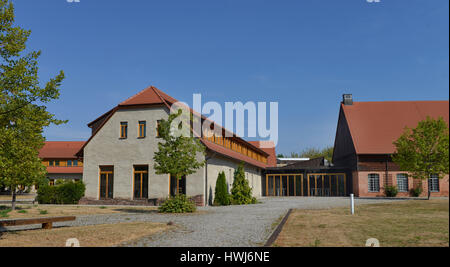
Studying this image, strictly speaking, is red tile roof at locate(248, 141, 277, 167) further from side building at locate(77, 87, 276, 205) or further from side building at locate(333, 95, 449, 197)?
side building at locate(77, 87, 276, 205)

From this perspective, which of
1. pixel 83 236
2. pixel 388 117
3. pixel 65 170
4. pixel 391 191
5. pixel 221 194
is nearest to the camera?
pixel 388 117

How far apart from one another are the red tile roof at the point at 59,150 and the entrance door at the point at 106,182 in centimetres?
2360

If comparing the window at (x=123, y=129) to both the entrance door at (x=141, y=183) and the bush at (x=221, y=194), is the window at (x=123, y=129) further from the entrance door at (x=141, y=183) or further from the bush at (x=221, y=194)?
the bush at (x=221, y=194)

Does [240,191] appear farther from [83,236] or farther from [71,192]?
[83,236]

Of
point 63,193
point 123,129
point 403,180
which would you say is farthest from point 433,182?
point 63,193

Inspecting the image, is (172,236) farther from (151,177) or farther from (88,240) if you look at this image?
(151,177)

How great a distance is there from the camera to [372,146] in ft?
31.8

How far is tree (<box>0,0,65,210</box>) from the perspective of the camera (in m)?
10.2

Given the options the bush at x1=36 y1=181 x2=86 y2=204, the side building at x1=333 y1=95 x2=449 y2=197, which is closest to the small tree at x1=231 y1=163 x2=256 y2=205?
the side building at x1=333 y1=95 x2=449 y2=197

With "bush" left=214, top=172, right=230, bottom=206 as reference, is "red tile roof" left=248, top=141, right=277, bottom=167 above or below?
above

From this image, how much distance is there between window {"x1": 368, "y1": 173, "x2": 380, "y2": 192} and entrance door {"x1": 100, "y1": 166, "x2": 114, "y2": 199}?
69.1 ft

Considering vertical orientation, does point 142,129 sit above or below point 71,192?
above

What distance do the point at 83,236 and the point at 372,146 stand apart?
7.79 metres
